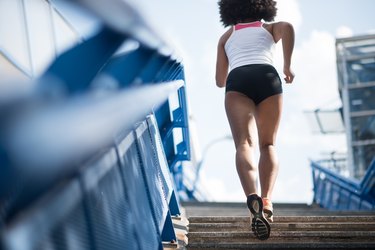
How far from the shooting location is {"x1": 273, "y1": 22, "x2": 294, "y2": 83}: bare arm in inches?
149

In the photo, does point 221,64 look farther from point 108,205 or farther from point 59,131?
point 59,131

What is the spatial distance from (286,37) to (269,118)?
Result: 1.78 ft

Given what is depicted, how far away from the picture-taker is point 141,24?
1677 mm

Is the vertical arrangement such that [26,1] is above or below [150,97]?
below

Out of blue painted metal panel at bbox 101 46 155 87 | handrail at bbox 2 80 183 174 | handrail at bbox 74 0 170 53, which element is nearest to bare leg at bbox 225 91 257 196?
blue painted metal panel at bbox 101 46 155 87

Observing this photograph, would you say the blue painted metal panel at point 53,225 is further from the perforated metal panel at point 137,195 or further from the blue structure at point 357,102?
the blue structure at point 357,102

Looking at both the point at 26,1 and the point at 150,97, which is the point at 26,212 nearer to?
the point at 150,97

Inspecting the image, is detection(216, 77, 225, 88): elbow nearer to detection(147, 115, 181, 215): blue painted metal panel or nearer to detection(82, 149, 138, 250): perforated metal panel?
detection(147, 115, 181, 215): blue painted metal panel

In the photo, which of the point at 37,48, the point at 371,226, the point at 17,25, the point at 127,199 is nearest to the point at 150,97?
the point at 127,199

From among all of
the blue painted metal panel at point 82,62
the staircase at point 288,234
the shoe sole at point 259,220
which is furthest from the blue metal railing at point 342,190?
the blue painted metal panel at point 82,62

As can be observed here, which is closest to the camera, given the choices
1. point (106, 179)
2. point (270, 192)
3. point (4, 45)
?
point (106, 179)

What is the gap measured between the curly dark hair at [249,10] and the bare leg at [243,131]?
613 millimetres

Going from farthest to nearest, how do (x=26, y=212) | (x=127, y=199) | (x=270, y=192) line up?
(x=270, y=192), (x=127, y=199), (x=26, y=212)

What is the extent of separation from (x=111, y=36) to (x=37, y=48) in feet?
40.1
